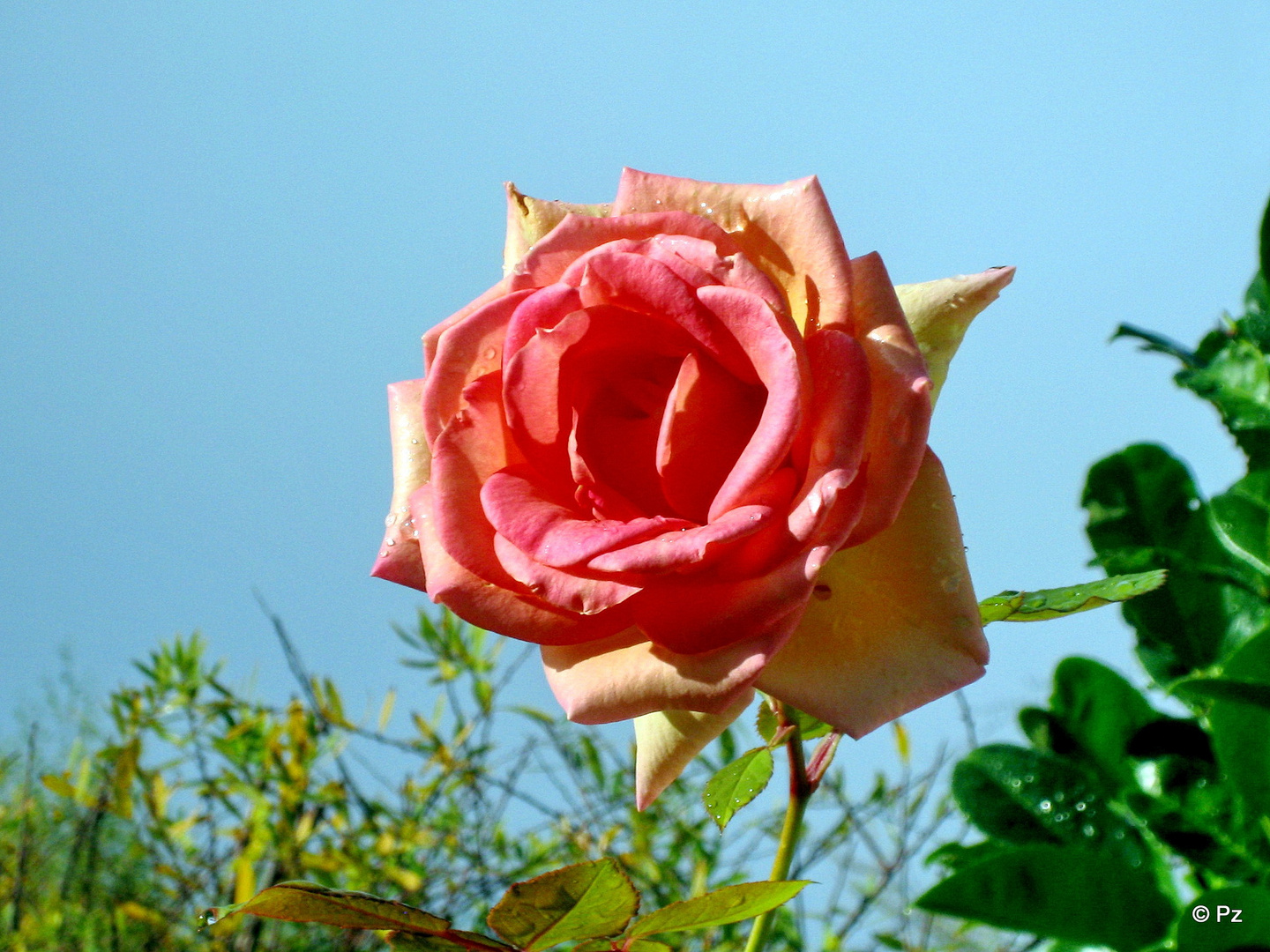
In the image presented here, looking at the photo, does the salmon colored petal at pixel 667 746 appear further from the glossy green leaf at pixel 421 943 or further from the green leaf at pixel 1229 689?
the green leaf at pixel 1229 689

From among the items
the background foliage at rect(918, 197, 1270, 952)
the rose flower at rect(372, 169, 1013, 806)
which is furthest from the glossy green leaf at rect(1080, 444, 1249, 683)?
the rose flower at rect(372, 169, 1013, 806)

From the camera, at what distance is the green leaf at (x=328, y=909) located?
1.31 ft

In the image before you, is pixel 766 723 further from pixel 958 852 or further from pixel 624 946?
pixel 958 852

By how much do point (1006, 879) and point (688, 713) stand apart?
0.29 meters

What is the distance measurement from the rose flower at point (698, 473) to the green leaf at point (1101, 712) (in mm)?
509

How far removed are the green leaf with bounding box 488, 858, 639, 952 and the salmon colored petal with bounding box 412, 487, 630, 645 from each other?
0.32ft

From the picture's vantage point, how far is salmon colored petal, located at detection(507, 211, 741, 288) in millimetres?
461

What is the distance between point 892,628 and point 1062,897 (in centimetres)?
32

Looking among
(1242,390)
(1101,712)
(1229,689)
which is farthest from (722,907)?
(1242,390)

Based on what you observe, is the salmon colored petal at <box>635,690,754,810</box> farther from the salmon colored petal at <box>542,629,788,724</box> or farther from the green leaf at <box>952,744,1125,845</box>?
the green leaf at <box>952,744,1125,845</box>

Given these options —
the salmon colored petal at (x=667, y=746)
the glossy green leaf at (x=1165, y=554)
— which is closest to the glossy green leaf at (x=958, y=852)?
the glossy green leaf at (x=1165, y=554)

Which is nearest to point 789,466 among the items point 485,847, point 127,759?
point 127,759

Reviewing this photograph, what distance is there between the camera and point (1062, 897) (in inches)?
24.7

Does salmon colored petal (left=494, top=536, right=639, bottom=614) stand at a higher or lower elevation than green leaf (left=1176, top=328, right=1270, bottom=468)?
lower
